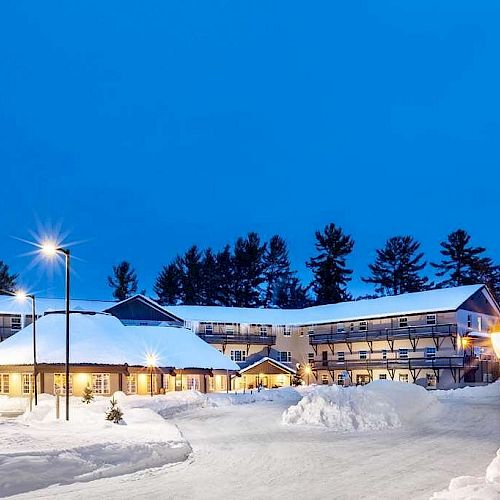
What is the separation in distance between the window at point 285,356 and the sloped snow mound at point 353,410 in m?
43.4

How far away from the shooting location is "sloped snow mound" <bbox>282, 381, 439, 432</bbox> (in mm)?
26875

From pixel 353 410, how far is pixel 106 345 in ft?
86.9

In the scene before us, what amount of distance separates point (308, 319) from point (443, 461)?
58.5 m

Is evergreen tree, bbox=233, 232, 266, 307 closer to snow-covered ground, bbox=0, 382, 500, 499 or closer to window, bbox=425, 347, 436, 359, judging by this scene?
window, bbox=425, 347, 436, 359

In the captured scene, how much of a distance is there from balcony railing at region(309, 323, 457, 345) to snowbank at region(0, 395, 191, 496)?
4350 centimetres

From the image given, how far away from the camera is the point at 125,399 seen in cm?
4184

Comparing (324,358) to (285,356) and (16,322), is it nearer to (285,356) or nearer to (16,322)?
(285,356)

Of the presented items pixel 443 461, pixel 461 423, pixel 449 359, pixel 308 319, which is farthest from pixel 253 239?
pixel 443 461

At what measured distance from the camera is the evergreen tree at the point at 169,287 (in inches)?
4158

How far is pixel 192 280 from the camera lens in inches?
4181

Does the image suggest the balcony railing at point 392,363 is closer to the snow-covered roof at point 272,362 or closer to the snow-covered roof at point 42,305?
the snow-covered roof at point 272,362

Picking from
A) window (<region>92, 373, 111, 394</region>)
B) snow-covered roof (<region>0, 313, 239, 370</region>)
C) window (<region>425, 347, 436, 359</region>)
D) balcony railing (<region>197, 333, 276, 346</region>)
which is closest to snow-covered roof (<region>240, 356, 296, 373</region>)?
balcony railing (<region>197, 333, 276, 346</region>)

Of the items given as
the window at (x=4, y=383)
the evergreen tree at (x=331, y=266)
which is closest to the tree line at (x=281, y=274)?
the evergreen tree at (x=331, y=266)

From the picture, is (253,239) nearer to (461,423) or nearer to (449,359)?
(449,359)
